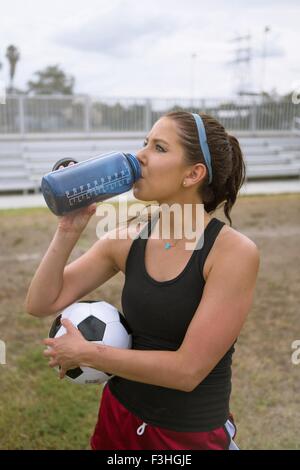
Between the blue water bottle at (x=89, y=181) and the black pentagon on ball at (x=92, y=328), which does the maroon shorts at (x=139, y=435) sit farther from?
the blue water bottle at (x=89, y=181)

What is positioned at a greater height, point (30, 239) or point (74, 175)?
point (74, 175)

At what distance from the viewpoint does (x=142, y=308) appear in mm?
1674

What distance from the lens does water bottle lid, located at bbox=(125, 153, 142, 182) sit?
1.63 m

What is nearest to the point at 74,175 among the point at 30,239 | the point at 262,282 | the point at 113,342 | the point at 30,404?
the point at 113,342

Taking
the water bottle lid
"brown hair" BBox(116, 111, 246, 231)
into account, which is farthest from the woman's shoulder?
the water bottle lid

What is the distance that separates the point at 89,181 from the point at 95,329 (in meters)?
0.57

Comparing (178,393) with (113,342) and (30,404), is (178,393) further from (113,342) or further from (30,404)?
(30,404)

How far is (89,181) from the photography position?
Answer: 1560 mm

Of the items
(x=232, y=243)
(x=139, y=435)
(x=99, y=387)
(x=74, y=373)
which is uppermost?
(x=232, y=243)

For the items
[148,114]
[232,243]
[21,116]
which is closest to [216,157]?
[232,243]

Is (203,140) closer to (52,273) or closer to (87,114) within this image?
(52,273)

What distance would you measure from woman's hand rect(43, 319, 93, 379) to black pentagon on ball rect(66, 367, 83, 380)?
134 millimetres

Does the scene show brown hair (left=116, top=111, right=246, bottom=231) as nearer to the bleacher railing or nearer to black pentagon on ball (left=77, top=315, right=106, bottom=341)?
black pentagon on ball (left=77, top=315, right=106, bottom=341)
